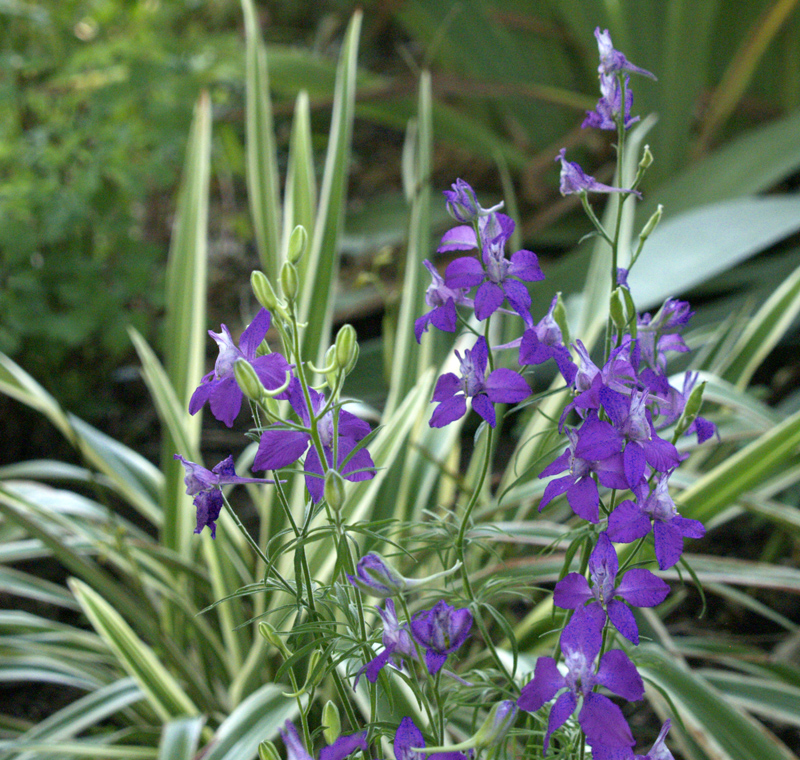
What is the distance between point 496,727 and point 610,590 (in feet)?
0.24

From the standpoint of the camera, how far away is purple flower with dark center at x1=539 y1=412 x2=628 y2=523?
1.05ft

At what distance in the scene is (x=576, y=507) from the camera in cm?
32

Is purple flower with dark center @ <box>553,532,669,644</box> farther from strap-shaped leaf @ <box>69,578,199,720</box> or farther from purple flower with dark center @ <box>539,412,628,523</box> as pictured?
Result: strap-shaped leaf @ <box>69,578,199,720</box>

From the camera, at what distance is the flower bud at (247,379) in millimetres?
285

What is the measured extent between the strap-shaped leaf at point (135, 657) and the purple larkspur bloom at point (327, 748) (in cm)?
41

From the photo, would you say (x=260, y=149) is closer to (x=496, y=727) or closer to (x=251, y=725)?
(x=251, y=725)

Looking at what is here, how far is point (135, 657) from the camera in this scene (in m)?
0.67

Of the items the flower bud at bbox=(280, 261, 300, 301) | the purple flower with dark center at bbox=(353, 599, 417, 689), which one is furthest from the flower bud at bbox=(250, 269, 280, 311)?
the purple flower with dark center at bbox=(353, 599, 417, 689)

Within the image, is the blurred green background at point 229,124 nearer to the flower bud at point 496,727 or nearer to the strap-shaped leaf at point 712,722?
the strap-shaped leaf at point 712,722

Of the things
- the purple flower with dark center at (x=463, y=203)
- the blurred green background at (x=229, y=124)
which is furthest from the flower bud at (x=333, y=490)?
the blurred green background at (x=229, y=124)

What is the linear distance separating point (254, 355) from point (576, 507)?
0.15 meters

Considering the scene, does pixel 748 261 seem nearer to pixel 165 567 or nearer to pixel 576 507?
pixel 165 567

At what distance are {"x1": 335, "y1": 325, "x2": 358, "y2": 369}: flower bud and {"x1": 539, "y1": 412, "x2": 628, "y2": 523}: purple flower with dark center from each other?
9 cm

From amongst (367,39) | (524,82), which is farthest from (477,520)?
(367,39)
